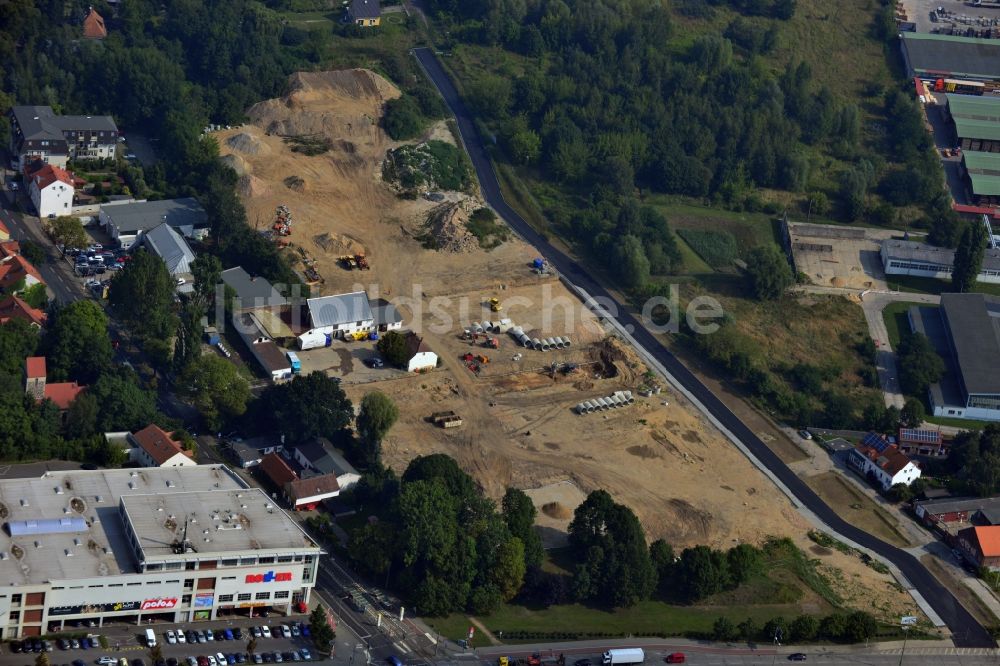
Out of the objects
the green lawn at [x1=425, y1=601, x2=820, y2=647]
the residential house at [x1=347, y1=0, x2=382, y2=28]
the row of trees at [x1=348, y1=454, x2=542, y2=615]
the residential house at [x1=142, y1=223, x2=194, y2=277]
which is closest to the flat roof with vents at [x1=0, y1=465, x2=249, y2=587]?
the row of trees at [x1=348, y1=454, x2=542, y2=615]

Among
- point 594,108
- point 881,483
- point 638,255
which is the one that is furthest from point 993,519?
point 594,108

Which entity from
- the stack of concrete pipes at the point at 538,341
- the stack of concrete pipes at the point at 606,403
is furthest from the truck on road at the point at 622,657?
the stack of concrete pipes at the point at 538,341

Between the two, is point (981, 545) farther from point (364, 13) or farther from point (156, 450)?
point (364, 13)

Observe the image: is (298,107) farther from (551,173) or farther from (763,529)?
(763,529)

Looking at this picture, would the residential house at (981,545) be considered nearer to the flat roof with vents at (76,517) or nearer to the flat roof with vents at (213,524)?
the flat roof with vents at (213,524)

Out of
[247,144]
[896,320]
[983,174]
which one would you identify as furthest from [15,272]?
[983,174]

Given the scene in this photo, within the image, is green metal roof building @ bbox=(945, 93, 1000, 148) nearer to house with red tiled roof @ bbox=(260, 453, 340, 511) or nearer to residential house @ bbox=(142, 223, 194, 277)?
residential house @ bbox=(142, 223, 194, 277)
